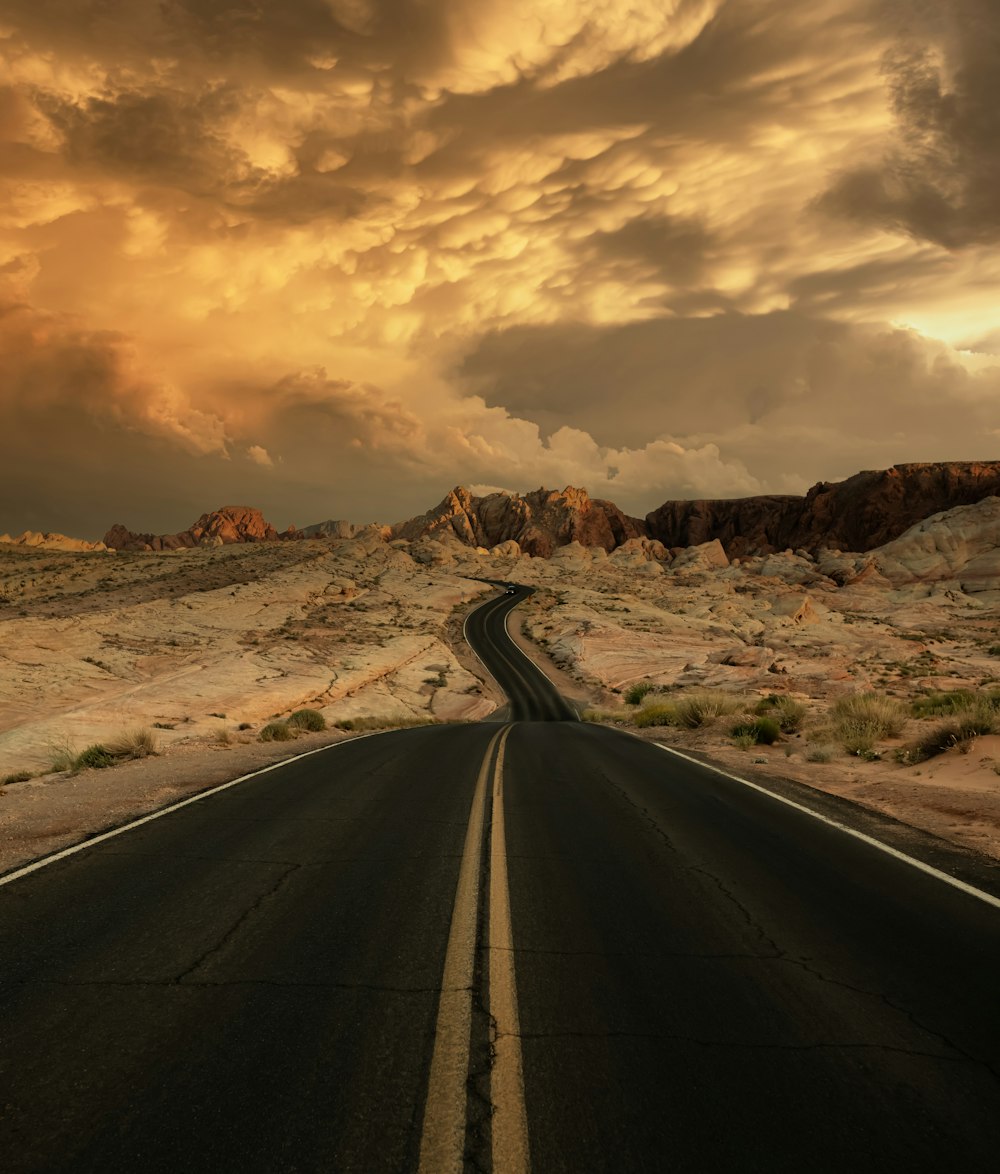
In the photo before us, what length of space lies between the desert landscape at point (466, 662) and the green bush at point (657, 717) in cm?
10

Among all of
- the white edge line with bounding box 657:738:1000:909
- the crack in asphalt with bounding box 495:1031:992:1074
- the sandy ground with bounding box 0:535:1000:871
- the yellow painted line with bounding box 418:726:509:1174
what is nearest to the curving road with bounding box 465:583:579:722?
the sandy ground with bounding box 0:535:1000:871

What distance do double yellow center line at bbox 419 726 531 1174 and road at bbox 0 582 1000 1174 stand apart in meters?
0.02

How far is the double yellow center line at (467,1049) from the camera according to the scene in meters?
2.46

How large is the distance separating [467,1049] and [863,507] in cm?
18300

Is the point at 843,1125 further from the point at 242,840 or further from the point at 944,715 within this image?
the point at 944,715

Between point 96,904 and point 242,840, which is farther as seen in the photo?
point 242,840

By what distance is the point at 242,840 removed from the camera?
700 cm

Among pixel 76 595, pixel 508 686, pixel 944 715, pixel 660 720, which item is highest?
pixel 76 595

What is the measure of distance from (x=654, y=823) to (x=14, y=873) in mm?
7144

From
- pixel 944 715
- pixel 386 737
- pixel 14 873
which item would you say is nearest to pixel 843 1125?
pixel 14 873

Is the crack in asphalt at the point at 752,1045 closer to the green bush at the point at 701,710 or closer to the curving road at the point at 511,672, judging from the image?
the green bush at the point at 701,710

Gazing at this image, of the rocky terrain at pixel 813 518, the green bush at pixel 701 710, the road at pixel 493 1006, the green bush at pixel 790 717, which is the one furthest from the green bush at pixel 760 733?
the rocky terrain at pixel 813 518

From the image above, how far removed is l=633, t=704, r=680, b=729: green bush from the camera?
22.7 m

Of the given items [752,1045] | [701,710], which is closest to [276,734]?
[701,710]
